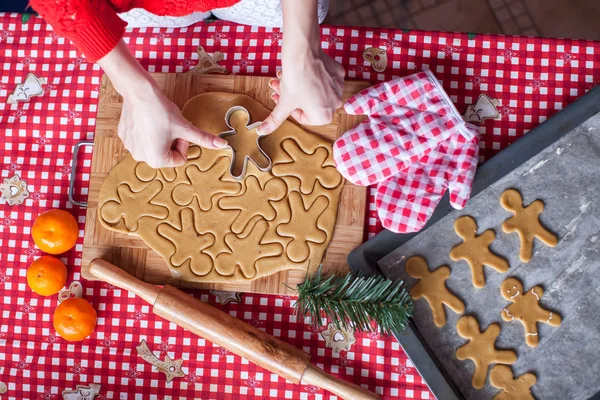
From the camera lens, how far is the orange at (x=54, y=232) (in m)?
1.25

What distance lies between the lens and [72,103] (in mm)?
1332

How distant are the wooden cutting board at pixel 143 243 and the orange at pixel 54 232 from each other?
0.04 meters

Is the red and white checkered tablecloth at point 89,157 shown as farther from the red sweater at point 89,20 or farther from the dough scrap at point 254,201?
the red sweater at point 89,20

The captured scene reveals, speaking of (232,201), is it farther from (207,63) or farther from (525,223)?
(525,223)

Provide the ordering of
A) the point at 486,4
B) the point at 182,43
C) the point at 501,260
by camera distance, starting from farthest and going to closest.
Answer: the point at 486,4, the point at 182,43, the point at 501,260

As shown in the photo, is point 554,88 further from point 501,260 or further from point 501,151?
point 501,260

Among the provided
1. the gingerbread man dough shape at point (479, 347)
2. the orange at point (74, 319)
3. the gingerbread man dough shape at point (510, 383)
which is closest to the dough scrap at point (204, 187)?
the orange at point (74, 319)

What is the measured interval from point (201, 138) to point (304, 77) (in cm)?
25


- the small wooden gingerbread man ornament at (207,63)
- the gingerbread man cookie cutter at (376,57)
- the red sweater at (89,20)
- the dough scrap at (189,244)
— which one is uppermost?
the gingerbread man cookie cutter at (376,57)

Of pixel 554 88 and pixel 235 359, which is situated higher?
pixel 554 88

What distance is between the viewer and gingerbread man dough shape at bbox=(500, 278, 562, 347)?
1.19 m

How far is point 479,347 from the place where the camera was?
1193 mm

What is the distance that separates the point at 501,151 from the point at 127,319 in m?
0.92

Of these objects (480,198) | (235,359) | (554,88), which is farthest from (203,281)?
(554,88)
